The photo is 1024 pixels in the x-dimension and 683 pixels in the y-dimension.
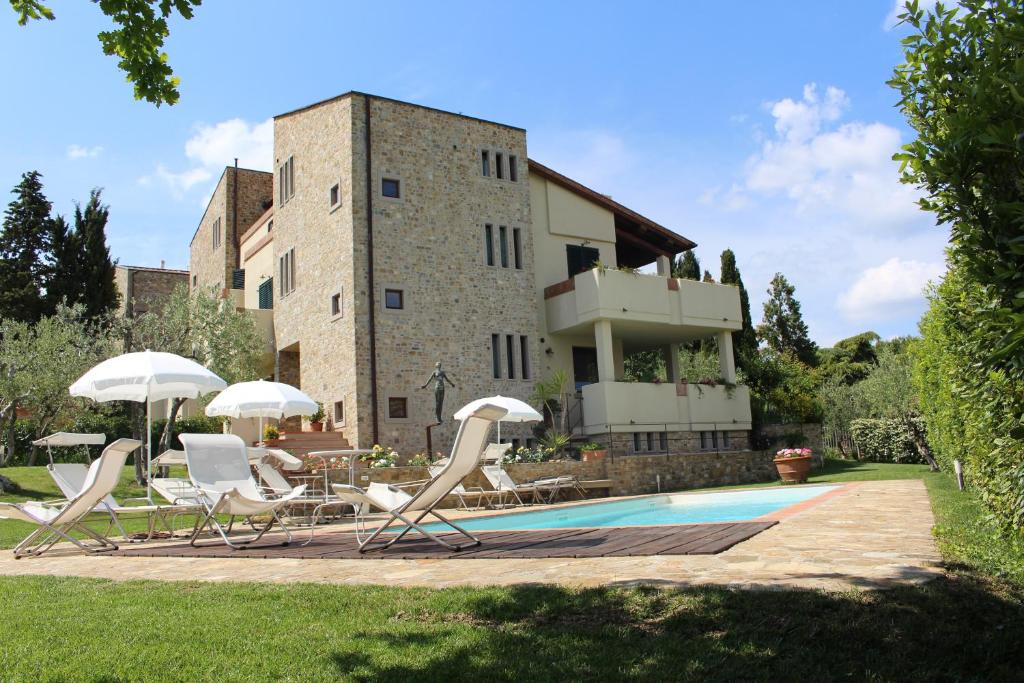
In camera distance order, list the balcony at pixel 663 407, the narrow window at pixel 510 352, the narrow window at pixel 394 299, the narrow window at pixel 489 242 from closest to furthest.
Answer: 1. the narrow window at pixel 394 299
2. the balcony at pixel 663 407
3. the narrow window at pixel 510 352
4. the narrow window at pixel 489 242

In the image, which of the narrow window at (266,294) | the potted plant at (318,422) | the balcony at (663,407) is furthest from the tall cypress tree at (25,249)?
the balcony at (663,407)

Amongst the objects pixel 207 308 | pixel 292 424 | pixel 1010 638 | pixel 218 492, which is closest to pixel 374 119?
pixel 207 308

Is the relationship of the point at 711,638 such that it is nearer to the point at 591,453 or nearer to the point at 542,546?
the point at 542,546

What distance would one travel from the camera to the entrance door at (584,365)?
2315cm

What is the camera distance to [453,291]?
68.7 feet

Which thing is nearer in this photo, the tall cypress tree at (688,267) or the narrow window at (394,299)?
the narrow window at (394,299)

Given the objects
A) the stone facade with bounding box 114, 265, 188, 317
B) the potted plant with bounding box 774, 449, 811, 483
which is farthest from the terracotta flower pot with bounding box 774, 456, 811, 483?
the stone facade with bounding box 114, 265, 188, 317

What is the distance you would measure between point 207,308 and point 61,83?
16372 mm

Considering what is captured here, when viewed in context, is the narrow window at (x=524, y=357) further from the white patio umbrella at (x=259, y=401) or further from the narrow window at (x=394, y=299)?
the white patio umbrella at (x=259, y=401)

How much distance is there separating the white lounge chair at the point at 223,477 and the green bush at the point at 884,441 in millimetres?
21973

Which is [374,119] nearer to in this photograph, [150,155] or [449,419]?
[449,419]

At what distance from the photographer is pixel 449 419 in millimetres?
19922

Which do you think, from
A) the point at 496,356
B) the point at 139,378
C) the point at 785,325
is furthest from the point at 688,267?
the point at 139,378

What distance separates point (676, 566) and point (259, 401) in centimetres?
960
